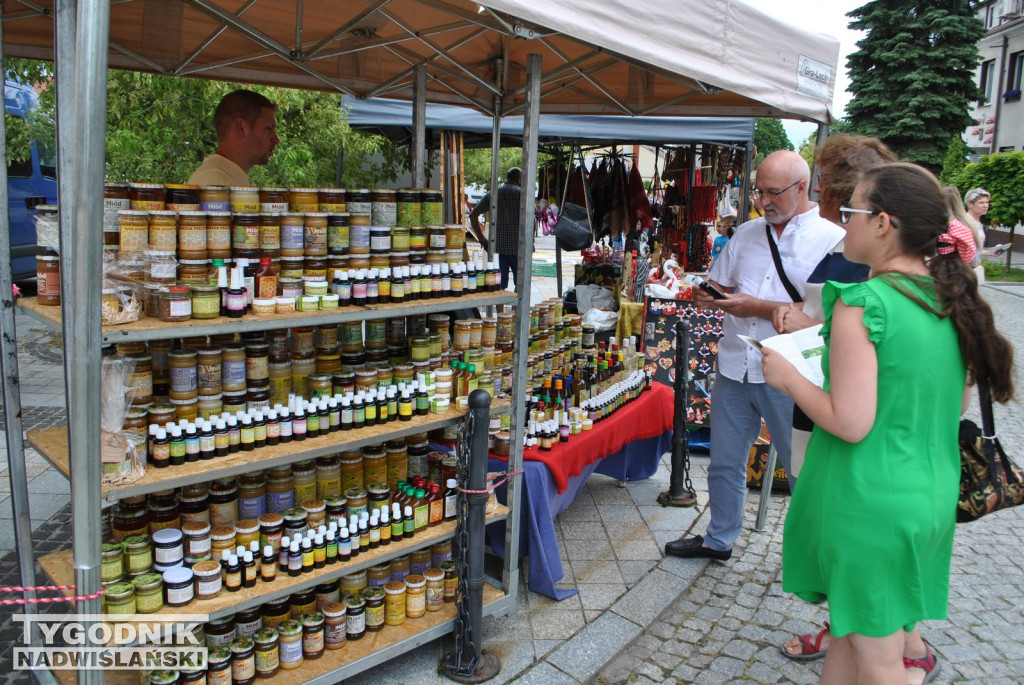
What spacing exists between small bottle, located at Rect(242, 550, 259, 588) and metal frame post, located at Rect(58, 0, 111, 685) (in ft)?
1.75

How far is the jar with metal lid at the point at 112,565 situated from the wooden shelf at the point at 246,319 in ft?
2.46

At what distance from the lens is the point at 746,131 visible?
27.8 feet

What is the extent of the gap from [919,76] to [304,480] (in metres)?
30.7

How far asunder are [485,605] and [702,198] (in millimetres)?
8158

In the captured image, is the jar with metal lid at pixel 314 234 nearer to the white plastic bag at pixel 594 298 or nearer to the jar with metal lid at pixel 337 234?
the jar with metal lid at pixel 337 234

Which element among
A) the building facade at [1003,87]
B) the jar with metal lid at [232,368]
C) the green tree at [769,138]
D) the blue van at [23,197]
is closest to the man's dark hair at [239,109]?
the jar with metal lid at [232,368]

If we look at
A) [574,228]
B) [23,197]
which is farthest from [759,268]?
[23,197]

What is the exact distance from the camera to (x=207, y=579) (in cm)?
255

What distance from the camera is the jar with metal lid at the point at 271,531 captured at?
2.75m

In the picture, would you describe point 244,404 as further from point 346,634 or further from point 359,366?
point 346,634

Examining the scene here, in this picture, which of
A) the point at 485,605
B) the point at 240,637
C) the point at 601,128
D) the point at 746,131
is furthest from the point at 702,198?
the point at 240,637

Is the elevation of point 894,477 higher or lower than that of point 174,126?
lower

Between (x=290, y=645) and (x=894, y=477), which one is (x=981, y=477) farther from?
(x=290, y=645)

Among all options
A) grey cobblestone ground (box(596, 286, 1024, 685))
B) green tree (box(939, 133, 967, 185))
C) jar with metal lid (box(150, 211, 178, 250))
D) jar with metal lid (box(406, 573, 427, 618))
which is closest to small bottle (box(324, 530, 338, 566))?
jar with metal lid (box(406, 573, 427, 618))
